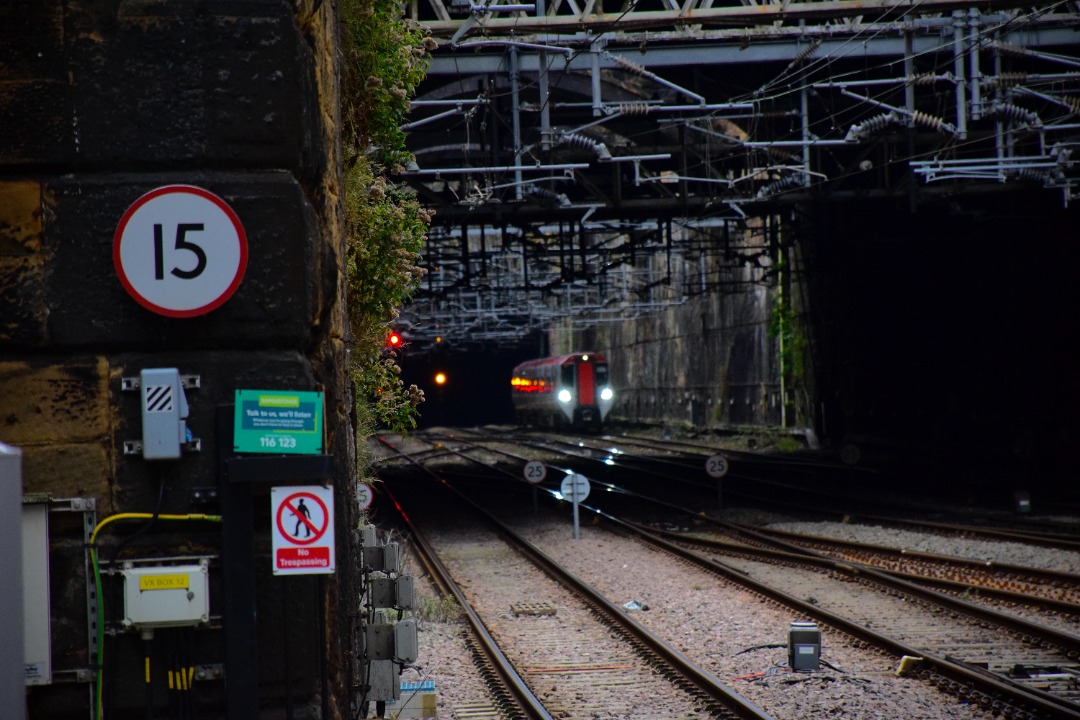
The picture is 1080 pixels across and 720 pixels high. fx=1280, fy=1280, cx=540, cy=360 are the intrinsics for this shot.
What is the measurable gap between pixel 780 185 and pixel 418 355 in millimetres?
54261

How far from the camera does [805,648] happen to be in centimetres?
1035

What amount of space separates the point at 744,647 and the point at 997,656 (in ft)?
7.10

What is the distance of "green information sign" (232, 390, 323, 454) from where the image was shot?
4.83 metres

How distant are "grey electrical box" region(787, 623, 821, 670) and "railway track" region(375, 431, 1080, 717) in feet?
2.86

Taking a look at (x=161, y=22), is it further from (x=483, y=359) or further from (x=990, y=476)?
(x=483, y=359)

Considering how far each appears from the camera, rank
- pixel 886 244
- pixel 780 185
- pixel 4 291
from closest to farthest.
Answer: pixel 4 291 < pixel 780 185 < pixel 886 244

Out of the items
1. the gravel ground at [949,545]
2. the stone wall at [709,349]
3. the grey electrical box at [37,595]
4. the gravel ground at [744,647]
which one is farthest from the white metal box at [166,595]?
the stone wall at [709,349]

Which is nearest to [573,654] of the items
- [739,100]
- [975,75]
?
[975,75]

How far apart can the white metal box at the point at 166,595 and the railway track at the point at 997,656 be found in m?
6.09

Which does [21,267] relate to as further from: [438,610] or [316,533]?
[438,610]

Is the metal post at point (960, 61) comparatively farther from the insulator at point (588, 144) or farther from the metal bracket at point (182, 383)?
the metal bracket at point (182, 383)

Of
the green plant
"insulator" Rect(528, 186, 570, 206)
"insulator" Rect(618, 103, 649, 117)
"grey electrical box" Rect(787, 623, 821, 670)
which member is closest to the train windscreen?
"insulator" Rect(528, 186, 570, 206)

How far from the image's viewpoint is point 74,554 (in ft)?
15.4

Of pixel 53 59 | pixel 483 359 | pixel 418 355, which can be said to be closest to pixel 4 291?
pixel 53 59
